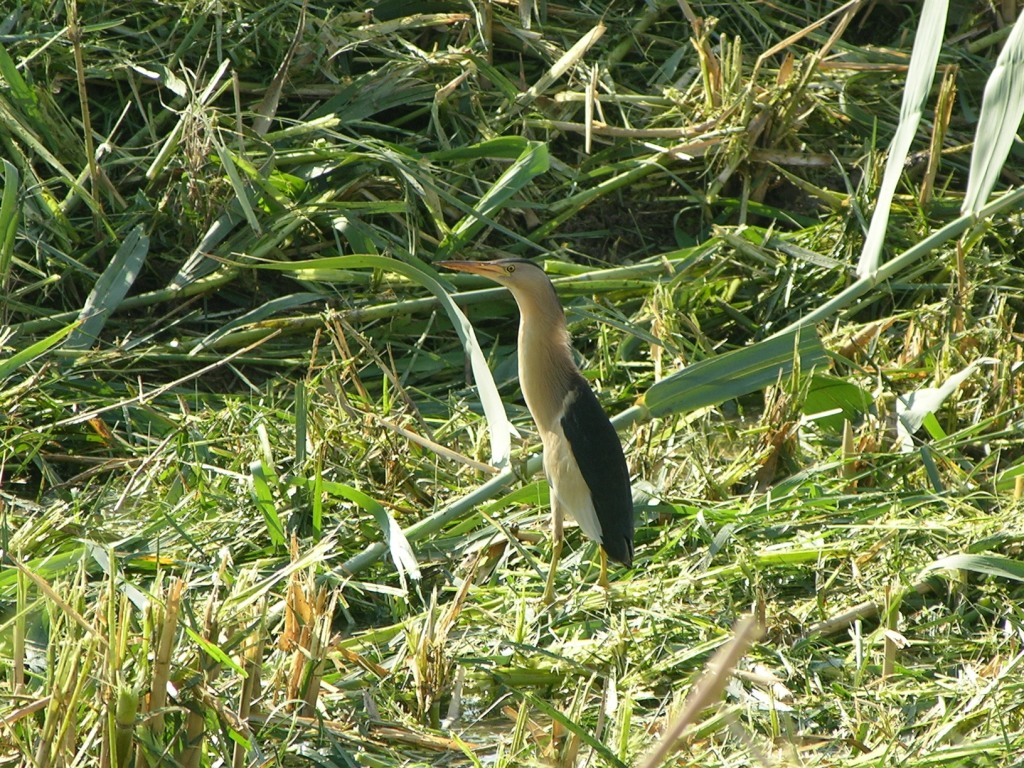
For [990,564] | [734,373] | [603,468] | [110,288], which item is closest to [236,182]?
[110,288]

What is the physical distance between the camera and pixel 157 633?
221 centimetres

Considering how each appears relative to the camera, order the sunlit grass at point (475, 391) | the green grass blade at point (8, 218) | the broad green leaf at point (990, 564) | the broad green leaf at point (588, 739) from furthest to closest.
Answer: the green grass blade at point (8, 218) → the broad green leaf at point (990, 564) → the sunlit grass at point (475, 391) → the broad green leaf at point (588, 739)

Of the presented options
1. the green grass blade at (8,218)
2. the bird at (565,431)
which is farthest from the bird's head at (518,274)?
the green grass blade at (8,218)

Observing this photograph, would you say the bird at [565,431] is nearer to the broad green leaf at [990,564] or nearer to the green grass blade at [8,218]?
the broad green leaf at [990,564]

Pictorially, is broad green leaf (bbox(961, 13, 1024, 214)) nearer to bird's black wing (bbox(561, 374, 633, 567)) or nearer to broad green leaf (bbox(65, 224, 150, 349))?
bird's black wing (bbox(561, 374, 633, 567))

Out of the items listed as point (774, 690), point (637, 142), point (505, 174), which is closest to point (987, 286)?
point (637, 142)

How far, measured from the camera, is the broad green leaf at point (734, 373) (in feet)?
12.0

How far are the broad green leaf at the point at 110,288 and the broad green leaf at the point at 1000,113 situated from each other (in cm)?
248

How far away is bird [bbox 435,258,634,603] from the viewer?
3.29 meters

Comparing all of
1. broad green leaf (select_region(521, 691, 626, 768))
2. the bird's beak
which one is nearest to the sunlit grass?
broad green leaf (select_region(521, 691, 626, 768))

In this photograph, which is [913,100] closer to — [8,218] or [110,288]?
[110,288]

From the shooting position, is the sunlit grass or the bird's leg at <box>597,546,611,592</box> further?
the bird's leg at <box>597,546,611,592</box>

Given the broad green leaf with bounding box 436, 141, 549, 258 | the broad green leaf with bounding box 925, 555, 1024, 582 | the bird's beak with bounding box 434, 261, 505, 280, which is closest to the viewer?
the broad green leaf with bounding box 925, 555, 1024, 582

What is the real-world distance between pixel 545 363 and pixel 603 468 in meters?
0.40
